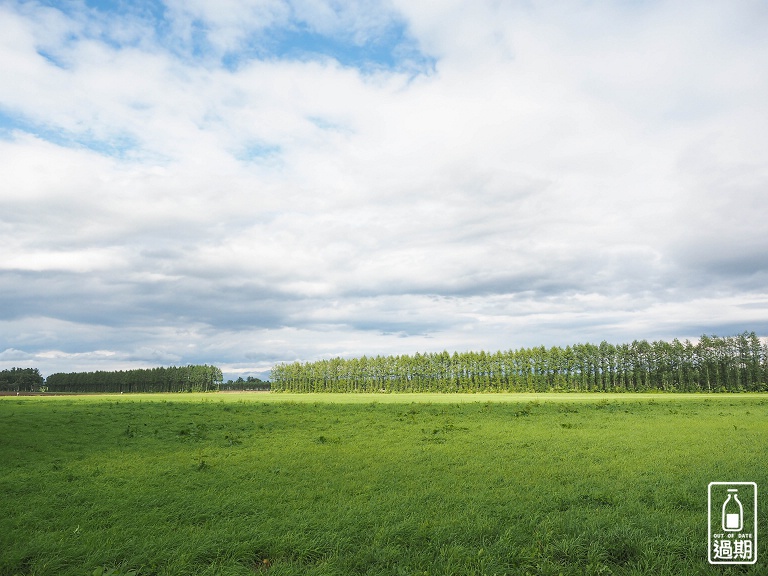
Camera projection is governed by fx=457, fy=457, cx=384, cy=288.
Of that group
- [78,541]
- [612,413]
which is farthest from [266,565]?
[612,413]

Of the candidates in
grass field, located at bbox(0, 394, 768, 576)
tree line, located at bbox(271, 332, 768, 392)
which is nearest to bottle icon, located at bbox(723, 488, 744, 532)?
grass field, located at bbox(0, 394, 768, 576)

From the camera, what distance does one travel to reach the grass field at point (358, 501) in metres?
8.80

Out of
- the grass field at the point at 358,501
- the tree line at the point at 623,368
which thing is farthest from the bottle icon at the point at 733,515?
the tree line at the point at 623,368

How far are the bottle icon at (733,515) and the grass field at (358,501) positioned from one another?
0.64m

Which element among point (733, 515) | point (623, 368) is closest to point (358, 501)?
point (733, 515)

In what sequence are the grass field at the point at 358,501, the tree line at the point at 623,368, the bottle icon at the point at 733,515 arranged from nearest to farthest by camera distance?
the grass field at the point at 358,501
the bottle icon at the point at 733,515
the tree line at the point at 623,368

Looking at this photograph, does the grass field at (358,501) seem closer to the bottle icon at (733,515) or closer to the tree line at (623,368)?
the bottle icon at (733,515)

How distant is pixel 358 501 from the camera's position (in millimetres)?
12203

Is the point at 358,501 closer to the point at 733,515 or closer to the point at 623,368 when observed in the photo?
the point at 733,515

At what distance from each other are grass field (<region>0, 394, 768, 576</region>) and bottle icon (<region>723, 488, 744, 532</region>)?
0.64m

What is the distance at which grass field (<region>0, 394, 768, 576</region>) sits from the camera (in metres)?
8.80

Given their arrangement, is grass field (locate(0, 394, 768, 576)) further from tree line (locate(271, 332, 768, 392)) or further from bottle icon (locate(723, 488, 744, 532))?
tree line (locate(271, 332, 768, 392))

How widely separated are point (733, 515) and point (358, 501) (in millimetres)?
9024

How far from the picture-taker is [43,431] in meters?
21.9
